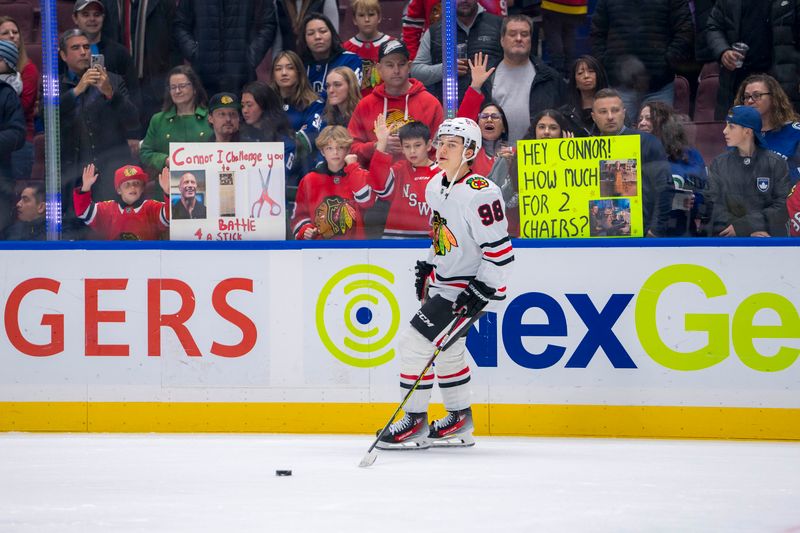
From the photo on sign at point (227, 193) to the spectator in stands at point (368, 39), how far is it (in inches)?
34.5

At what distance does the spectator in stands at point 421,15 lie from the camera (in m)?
6.11

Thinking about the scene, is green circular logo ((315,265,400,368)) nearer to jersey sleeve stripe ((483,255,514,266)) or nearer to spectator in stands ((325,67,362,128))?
spectator in stands ((325,67,362,128))

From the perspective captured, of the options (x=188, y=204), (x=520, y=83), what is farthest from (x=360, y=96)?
(x=188, y=204)

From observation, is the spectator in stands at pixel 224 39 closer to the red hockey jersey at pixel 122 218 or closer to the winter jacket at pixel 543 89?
the red hockey jersey at pixel 122 218

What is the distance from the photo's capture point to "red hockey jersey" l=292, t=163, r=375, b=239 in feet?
19.9

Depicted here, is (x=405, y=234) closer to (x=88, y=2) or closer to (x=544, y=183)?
(x=544, y=183)

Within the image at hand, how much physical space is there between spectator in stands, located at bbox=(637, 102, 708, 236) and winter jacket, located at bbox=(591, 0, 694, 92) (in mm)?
194

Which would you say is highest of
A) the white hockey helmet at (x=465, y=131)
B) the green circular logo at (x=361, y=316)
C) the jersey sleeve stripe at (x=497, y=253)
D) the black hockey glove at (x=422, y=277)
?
the white hockey helmet at (x=465, y=131)

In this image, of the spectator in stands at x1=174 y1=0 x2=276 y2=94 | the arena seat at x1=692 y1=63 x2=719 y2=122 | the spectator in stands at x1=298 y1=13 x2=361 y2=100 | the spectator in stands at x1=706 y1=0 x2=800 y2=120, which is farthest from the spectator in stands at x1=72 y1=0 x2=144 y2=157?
the spectator in stands at x1=706 y1=0 x2=800 y2=120

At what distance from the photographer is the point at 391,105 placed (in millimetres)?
6102

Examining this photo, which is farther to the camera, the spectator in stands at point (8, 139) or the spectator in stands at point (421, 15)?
the spectator in stands at point (8, 139)

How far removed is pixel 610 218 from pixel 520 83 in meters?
0.88

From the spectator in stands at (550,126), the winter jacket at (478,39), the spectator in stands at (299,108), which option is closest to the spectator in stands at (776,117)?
the spectator in stands at (550,126)

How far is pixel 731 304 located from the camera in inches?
224
